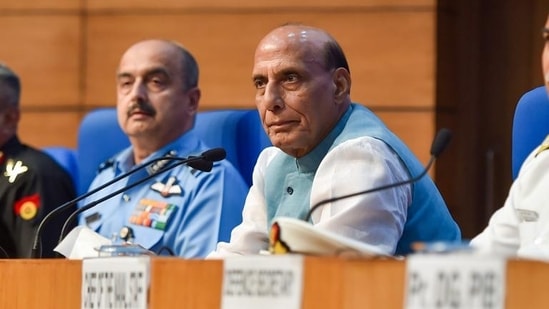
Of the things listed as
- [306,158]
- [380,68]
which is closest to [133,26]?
[380,68]

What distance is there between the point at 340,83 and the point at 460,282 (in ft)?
4.81

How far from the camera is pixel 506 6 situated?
521 cm

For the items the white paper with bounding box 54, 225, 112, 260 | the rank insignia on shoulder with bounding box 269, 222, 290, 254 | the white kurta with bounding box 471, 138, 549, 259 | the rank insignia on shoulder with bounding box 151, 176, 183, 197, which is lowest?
the rank insignia on shoulder with bounding box 269, 222, 290, 254

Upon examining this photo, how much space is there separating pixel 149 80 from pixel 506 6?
162 centimetres

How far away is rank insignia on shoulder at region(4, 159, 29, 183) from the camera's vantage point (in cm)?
440

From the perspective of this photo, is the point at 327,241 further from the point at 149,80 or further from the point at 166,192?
the point at 149,80

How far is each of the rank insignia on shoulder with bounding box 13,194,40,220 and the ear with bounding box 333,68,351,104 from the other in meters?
1.53

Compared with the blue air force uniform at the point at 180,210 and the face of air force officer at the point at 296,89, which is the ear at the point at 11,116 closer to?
the blue air force uniform at the point at 180,210

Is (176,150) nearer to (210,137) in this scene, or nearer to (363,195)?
(210,137)

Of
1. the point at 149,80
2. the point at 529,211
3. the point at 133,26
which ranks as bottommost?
the point at 529,211

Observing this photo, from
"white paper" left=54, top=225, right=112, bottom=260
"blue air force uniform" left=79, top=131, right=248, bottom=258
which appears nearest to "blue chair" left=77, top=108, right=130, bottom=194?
"blue air force uniform" left=79, top=131, right=248, bottom=258

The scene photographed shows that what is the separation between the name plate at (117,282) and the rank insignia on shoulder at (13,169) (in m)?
2.12

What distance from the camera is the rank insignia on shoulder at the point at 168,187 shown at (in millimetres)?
4023

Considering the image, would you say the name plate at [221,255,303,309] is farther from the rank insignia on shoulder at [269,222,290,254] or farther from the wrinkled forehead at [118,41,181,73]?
the wrinkled forehead at [118,41,181,73]
